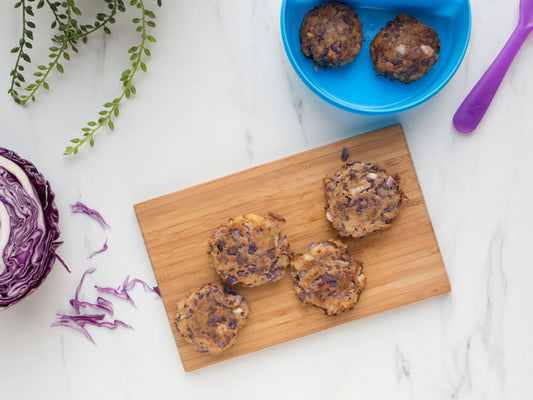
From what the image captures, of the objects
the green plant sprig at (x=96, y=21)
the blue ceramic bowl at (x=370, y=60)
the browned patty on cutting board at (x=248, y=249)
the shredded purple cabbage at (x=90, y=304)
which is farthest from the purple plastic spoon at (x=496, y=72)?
the shredded purple cabbage at (x=90, y=304)

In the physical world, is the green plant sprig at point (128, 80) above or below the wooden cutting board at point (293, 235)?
above

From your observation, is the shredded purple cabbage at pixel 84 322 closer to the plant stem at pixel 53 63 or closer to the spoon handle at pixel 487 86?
the plant stem at pixel 53 63

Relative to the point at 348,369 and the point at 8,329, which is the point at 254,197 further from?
the point at 8,329

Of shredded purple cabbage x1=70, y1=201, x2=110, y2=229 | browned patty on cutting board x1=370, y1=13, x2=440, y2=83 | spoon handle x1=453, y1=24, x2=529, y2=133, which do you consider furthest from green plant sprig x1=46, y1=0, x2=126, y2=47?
spoon handle x1=453, y1=24, x2=529, y2=133

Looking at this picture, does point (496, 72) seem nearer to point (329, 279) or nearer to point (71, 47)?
point (329, 279)

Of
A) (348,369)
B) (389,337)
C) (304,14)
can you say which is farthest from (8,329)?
(304,14)

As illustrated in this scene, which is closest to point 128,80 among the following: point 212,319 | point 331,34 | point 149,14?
point 149,14

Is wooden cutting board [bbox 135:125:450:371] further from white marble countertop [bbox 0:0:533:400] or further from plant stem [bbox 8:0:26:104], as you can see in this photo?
plant stem [bbox 8:0:26:104]
